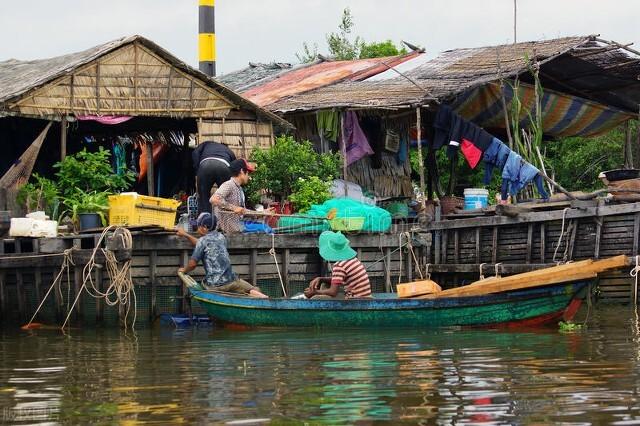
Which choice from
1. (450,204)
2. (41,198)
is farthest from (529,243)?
(41,198)

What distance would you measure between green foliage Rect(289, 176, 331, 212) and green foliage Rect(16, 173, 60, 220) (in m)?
3.60

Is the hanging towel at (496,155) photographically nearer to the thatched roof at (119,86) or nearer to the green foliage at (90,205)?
the thatched roof at (119,86)

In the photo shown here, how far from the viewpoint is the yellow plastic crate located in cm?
1631

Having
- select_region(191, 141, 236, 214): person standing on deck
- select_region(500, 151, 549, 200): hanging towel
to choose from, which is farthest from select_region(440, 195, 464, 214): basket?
select_region(191, 141, 236, 214): person standing on deck

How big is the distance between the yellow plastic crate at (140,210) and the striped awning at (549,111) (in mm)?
7111

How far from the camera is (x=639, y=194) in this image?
1861 centimetres

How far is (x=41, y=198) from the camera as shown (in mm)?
17344

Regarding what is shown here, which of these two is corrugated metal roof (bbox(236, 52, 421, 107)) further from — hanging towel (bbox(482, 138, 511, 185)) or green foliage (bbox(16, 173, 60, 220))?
green foliage (bbox(16, 173, 60, 220))

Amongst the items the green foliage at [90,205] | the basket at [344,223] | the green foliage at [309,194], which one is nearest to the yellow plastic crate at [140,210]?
the green foliage at [90,205]

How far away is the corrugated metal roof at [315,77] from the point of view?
24000mm

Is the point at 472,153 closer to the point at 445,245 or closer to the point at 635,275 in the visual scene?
the point at 445,245

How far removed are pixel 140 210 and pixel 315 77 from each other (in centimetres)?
957

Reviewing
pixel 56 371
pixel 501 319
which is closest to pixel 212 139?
pixel 501 319

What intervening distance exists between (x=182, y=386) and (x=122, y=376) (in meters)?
1.06
